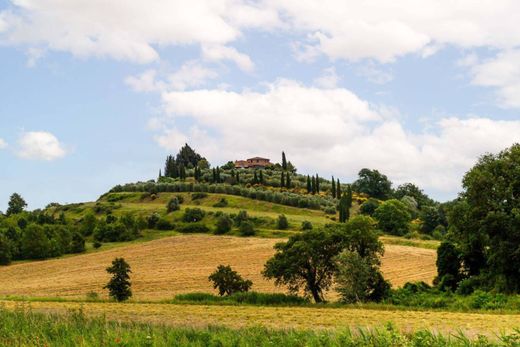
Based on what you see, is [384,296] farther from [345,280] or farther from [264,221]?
[264,221]

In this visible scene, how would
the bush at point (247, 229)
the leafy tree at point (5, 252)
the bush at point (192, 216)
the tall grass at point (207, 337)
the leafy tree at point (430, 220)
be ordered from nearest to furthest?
the tall grass at point (207, 337), the leafy tree at point (5, 252), the bush at point (247, 229), the bush at point (192, 216), the leafy tree at point (430, 220)

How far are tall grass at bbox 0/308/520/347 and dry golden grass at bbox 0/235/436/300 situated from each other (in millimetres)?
41568

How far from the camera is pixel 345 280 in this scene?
1893 inches

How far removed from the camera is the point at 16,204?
19238cm

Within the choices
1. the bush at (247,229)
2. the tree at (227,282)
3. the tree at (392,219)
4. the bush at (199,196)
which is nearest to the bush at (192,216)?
the bush at (247,229)

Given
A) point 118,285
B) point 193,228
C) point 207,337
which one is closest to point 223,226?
point 193,228

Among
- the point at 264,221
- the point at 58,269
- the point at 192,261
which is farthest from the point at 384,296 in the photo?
the point at 264,221

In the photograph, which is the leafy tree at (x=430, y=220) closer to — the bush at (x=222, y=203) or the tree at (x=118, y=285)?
the bush at (x=222, y=203)

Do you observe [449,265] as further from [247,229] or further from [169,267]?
[247,229]

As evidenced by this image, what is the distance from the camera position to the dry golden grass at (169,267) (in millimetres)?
70125

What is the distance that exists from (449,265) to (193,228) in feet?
269

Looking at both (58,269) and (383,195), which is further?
(383,195)

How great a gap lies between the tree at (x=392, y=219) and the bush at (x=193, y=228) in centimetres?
4221

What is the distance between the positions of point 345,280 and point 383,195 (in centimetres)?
15607
